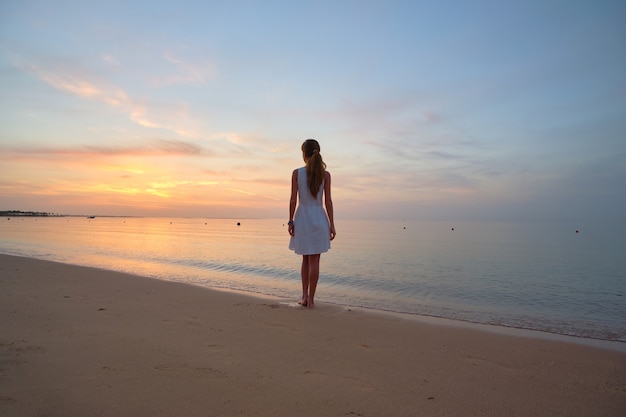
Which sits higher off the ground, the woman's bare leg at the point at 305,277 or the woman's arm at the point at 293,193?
the woman's arm at the point at 293,193

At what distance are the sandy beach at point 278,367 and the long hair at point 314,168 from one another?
2007 mm

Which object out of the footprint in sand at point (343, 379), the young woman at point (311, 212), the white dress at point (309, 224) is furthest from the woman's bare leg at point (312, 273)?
the footprint in sand at point (343, 379)

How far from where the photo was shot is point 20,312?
4945 millimetres

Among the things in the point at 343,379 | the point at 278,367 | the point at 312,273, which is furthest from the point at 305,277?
the point at 343,379

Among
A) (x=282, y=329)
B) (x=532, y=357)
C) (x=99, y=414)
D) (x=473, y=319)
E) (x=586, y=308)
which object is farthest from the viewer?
(x=586, y=308)

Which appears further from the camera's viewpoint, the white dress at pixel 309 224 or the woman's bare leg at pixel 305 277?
the woman's bare leg at pixel 305 277

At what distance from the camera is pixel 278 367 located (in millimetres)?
3186

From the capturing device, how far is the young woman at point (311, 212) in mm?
5789

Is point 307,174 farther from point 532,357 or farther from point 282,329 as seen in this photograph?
point 532,357

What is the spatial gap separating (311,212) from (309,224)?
7.9 inches

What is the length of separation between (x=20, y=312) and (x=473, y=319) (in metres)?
7.27

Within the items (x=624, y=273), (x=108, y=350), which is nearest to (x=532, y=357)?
(x=108, y=350)

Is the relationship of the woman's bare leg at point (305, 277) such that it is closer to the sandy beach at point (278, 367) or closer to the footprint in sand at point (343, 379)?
the sandy beach at point (278, 367)

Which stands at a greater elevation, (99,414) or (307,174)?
(307,174)
